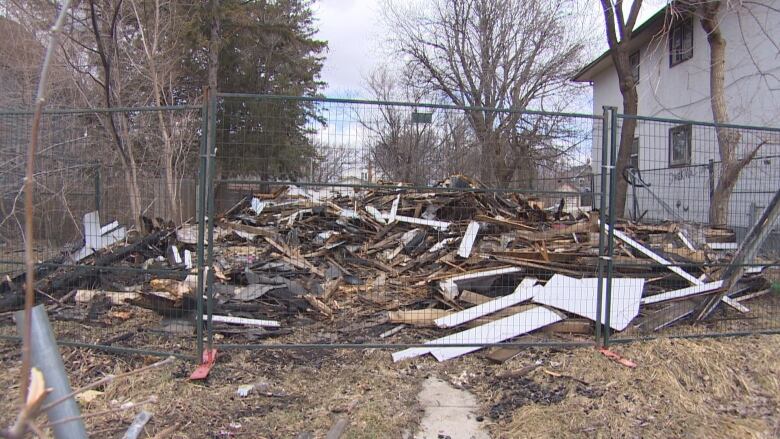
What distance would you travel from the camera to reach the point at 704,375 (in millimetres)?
4273

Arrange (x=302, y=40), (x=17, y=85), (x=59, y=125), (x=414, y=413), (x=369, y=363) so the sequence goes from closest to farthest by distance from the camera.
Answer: (x=414, y=413) → (x=369, y=363) → (x=59, y=125) → (x=17, y=85) → (x=302, y=40)

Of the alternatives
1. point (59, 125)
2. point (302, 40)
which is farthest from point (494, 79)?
point (59, 125)

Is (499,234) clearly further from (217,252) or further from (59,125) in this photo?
(59,125)

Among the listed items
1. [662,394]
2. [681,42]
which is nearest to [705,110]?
[681,42]

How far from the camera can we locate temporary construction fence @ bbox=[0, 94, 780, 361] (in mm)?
4664

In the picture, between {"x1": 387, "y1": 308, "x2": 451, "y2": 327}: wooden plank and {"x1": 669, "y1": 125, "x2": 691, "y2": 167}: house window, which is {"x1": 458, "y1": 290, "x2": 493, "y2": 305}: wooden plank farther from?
{"x1": 669, "y1": 125, "x2": 691, "y2": 167}: house window

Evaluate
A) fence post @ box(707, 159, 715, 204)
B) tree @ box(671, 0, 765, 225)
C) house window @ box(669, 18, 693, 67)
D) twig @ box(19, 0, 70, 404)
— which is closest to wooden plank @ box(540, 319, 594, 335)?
tree @ box(671, 0, 765, 225)

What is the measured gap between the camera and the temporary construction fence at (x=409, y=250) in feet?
15.3

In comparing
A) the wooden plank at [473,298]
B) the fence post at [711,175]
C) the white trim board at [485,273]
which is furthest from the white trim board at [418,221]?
the fence post at [711,175]

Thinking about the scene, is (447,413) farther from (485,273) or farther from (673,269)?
(673,269)

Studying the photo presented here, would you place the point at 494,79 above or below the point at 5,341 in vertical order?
above

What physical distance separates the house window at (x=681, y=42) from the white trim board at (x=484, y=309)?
1374 cm

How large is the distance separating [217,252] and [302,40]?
654 inches

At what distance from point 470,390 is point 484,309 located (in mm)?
1233
